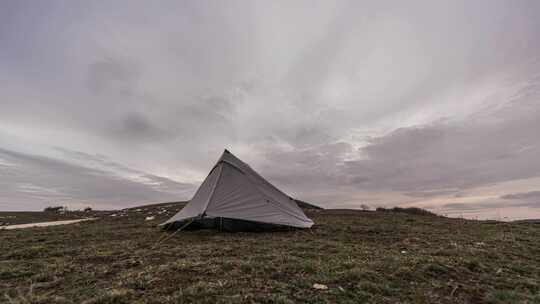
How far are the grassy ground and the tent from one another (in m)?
1.88

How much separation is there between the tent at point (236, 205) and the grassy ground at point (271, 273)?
1880 mm

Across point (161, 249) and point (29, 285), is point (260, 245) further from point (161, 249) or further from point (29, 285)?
point (29, 285)

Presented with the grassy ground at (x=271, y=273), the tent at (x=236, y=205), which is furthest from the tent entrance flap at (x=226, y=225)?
the grassy ground at (x=271, y=273)

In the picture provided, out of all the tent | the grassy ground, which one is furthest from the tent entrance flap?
the grassy ground

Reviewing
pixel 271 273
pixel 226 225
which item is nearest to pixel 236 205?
pixel 226 225

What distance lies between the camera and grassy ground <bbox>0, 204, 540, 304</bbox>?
9.48 ft

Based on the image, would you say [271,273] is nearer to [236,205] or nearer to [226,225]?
[226,225]

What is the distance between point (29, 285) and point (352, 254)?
4809 mm

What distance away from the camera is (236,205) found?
319 inches

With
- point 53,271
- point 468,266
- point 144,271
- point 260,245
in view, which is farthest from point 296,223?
point 53,271

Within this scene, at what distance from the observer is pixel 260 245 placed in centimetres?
573

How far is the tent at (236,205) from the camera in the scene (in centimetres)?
776

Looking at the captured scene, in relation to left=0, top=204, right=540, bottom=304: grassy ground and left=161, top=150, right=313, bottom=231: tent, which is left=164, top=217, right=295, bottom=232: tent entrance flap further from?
left=0, top=204, right=540, bottom=304: grassy ground

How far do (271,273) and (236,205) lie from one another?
4618 millimetres
